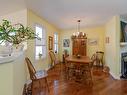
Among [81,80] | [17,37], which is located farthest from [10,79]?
[81,80]

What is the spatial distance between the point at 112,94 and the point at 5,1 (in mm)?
3831

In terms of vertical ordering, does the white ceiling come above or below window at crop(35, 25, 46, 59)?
above

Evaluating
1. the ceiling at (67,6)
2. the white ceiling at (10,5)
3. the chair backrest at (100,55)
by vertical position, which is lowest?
the chair backrest at (100,55)

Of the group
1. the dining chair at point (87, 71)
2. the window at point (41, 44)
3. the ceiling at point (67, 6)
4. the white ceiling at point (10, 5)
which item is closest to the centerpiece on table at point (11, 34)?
the white ceiling at point (10, 5)

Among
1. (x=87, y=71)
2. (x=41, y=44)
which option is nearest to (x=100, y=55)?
(x=87, y=71)

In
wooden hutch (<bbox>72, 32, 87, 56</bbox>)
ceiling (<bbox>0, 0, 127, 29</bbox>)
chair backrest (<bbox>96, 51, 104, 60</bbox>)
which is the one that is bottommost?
chair backrest (<bbox>96, 51, 104, 60</bbox>)

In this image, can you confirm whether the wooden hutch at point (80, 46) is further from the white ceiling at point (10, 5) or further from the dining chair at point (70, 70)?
the white ceiling at point (10, 5)

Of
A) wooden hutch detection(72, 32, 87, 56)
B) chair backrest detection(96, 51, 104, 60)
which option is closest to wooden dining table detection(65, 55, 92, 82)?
chair backrest detection(96, 51, 104, 60)

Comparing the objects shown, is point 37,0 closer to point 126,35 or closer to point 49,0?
point 49,0

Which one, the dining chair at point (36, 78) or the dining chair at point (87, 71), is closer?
the dining chair at point (36, 78)

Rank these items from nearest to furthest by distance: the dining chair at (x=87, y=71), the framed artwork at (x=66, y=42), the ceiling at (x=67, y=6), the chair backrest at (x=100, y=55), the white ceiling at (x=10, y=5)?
the white ceiling at (x=10, y=5) < the ceiling at (x=67, y=6) < the dining chair at (x=87, y=71) < the chair backrest at (x=100, y=55) < the framed artwork at (x=66, y=42)

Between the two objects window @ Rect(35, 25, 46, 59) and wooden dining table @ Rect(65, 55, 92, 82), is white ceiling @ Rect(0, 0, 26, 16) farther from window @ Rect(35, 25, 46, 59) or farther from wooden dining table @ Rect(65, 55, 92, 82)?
wooden dining table @ Rect(65, 55, 92, 82)

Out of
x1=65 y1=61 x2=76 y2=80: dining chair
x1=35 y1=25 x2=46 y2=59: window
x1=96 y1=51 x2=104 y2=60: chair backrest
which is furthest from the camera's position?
x1=96 y1=51 x2=104 y2=60: chair backrest

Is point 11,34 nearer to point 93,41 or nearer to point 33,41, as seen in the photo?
point 33,41
